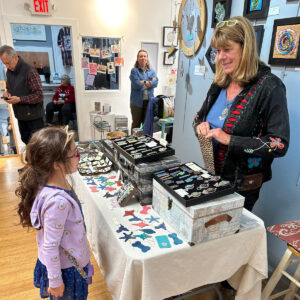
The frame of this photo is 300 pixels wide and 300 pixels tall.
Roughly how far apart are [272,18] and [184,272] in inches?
63.9

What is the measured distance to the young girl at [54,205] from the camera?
100 centimetres

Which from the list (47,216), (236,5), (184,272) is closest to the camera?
(47,216)

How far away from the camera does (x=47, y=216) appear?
981 mm

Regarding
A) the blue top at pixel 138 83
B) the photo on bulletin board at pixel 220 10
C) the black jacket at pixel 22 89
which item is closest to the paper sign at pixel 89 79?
the blue top at pixel 138 83

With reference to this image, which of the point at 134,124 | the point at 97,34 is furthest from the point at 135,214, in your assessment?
the point at 97,34

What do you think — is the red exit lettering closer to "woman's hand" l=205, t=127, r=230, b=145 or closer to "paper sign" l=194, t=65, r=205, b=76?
"paper sign" l=194, t=65, r=205, b=76

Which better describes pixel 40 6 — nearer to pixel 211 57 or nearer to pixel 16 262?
pixel 211 57

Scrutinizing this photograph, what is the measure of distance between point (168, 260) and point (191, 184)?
1.05ft

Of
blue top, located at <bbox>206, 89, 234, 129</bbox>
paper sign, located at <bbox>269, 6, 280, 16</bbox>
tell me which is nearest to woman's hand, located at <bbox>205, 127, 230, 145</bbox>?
blue top, located at <bbox>206, 89, 234, 129</bbox>

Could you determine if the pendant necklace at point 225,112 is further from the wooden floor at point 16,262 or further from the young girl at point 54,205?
the wooden floor at point 16,262

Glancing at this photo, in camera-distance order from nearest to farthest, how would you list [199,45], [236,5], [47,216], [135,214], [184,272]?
1. [47,216]
2. [184,272]
3. [135,214]
4. [236,5]
5. [199,45]

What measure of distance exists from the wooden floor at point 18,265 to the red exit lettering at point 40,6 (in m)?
2.73

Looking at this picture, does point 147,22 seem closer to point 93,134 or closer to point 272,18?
point 93,134

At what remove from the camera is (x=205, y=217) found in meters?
1.02
